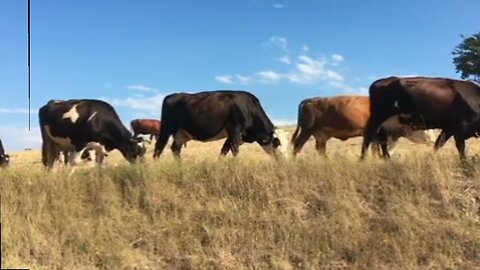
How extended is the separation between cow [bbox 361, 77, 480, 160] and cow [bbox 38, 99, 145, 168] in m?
6.61

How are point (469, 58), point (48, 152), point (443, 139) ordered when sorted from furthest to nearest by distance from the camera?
point (469, 58) < point (48, 152) < point (443, 139)

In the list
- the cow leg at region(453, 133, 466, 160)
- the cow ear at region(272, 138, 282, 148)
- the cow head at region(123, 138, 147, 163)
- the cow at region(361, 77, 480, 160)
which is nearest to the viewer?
the cow leg at region(453, 133, 466, 160)

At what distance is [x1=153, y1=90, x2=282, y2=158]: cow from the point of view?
52.6 feet

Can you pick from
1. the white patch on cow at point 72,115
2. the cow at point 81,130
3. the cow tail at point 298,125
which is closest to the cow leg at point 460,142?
the cow tail at point 298,125

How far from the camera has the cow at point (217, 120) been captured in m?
16.0

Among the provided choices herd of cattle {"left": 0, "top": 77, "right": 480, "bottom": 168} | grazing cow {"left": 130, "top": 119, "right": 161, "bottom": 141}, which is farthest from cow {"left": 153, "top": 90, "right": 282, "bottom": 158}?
grazing cow {"left": 130, "top": 119, "right": 161, "bottom": 141}

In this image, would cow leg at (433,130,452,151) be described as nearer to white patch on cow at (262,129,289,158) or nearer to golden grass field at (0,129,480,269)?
golden grass field at (0,129,480,269)

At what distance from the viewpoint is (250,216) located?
9648mm

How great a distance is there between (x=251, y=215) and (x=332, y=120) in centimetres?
779

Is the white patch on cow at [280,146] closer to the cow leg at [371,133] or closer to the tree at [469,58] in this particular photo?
the cow leg at [371,133]

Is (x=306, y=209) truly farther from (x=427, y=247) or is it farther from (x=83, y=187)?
(x=83, y=187)

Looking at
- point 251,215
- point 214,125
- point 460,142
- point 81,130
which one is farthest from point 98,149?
point 460,142

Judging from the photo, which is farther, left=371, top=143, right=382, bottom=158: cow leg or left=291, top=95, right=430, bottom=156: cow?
left=291, top=95, right=430, bottom=156: cow

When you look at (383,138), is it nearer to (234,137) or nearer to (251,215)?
(234,137)
